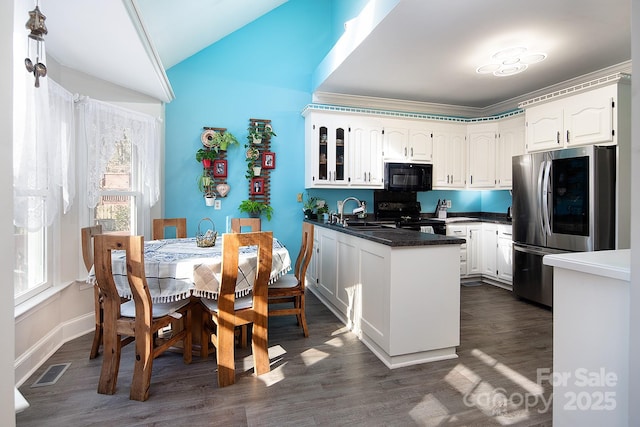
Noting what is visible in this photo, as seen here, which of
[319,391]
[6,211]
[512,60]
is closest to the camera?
[6,211]

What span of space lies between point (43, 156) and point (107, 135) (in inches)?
36.4

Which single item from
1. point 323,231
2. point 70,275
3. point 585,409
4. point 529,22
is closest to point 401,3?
point 529,22

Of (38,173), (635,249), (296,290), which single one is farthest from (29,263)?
(635,249)

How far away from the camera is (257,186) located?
4.39 m

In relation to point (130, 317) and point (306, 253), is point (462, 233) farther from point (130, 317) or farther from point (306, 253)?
point (130, 317)

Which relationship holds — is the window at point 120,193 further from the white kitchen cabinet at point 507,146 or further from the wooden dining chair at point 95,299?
the white kitchen cabinet at point 507,146

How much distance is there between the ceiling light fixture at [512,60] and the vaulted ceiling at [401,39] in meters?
0.05

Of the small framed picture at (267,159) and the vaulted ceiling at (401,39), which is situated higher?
the vaulted ceiling at (401,39)

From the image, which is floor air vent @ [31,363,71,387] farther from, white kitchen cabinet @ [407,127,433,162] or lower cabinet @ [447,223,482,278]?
lower cabinet @ [447,223,482,278]

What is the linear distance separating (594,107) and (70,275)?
5.21 metres

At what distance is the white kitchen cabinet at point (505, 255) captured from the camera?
4.27 meters

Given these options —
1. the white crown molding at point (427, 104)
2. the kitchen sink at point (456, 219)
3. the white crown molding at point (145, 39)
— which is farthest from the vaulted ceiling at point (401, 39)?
the kitchen sink at point (456, 219)

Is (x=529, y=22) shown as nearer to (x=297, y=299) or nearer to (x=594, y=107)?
(x=594, y=107)

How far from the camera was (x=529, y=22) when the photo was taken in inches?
106
